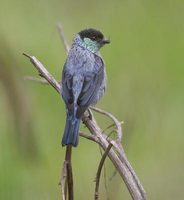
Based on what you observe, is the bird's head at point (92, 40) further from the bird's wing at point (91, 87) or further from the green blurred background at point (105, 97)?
the green blurred background at point (105, 97)

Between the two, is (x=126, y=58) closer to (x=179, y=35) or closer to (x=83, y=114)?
(x=179, y=35)

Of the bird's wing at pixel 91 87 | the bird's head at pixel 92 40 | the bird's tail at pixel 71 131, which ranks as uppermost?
the bird's head at pixel 92 40

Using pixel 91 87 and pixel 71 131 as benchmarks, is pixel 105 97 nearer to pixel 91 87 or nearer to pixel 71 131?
pixel 91 87

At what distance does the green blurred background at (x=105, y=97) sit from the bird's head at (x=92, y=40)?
0.45 m

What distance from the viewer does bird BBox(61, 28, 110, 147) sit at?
4.71m

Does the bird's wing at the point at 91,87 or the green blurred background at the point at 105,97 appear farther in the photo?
the bird's wing at the point at 91,87

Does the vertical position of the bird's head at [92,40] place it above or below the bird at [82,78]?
above

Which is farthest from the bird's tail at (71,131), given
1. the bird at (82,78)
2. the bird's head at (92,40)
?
the bird's head at (92,40)

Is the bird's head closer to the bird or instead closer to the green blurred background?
the bird

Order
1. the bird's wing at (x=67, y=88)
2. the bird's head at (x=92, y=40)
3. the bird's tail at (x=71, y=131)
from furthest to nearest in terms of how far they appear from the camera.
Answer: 1. the bird's head at (x=92, y=40)
2. the bird's wing at (x=67, y=88)
3. the bird's tail at (x=71, y=131)

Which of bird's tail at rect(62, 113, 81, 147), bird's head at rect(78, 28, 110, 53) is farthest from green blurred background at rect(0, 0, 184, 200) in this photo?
bird's head at rect(78, 28, 110, 53)

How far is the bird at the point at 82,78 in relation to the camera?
4.71m

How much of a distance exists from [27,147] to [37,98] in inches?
90.0

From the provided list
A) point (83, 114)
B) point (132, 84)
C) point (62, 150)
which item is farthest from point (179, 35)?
point (83, 114)
